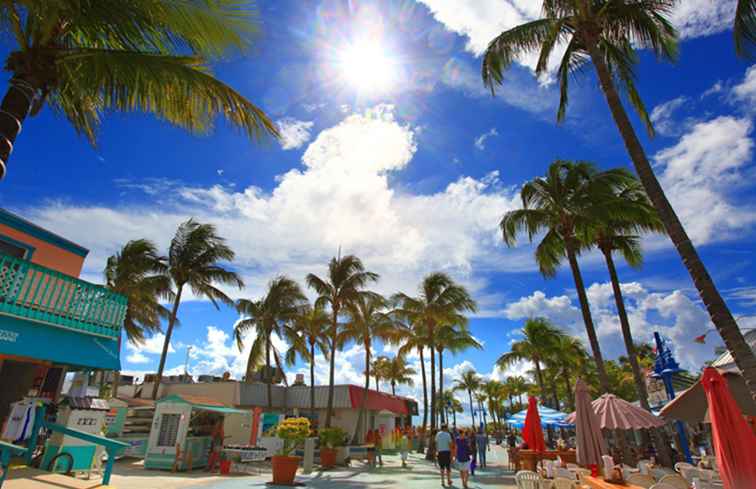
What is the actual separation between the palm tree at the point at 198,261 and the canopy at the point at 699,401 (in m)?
22.3

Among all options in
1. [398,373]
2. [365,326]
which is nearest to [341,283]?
[365,326]

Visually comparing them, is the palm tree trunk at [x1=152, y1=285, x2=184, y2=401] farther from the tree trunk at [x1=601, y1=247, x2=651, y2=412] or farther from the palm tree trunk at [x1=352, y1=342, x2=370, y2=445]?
the tree trunk at [x1=601, y1=247, x2=651, y2=412]

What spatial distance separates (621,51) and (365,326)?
22.5 m

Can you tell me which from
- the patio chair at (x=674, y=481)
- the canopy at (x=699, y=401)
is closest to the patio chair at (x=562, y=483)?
the patio chair at (x=674, y=481)

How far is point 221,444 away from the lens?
58.7 feet

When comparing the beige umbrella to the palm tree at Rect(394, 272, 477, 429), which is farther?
the palm tree at Rect(394, 272, 477, 429)

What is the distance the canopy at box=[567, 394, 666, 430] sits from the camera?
1055cm

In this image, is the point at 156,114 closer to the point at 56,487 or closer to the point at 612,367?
the point at 56,487

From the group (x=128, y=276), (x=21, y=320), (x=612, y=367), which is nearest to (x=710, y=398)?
(x=21, y=320)

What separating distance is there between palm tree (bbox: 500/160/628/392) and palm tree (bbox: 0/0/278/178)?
41.9 ft

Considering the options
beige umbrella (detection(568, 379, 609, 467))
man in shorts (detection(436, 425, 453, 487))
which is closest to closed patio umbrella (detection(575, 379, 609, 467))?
beige umbrella (detection(568, 379, 609, 467))

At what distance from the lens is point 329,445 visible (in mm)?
18844

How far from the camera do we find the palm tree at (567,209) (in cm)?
1489

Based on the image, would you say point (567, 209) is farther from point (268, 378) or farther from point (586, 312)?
point (268, 378)
